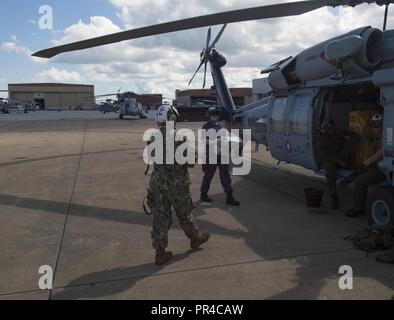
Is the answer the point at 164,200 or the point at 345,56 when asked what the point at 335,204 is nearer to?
the point at 345,56

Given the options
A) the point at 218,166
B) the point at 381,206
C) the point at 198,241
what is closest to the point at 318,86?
the point at 218,166

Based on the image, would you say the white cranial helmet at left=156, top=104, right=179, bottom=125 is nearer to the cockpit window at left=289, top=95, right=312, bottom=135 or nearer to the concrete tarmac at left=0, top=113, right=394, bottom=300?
the concrete tarmac at left=0, top=113, right=394, bottom=300

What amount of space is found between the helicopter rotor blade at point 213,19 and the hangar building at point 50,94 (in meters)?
126

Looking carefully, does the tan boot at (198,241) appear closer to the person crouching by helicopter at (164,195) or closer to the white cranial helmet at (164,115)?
the person crouching by helicopter at (164,195)

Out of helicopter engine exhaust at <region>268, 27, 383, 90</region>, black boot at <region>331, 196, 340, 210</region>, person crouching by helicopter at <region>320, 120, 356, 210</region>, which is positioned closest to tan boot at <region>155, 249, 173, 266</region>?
black boot at <region>331, 196, 340, 210</region>

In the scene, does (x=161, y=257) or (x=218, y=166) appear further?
(x=218, y=166)

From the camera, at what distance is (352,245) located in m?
5.48

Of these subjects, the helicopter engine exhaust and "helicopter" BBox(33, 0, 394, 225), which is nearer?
"helicopter" BBox(33, 0, 394, 225)

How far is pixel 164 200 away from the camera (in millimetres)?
5023

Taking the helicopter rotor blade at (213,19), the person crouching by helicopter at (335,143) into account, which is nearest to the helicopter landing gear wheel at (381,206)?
the person crouching by helicopter at (335,143)

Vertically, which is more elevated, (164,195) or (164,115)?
(164,115)

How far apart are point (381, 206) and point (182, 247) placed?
2.84 m

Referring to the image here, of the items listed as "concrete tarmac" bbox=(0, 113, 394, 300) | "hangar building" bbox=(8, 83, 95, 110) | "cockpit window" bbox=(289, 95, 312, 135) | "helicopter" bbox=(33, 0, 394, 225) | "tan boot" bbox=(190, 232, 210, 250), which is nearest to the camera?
"concrete tarmac" bbox=(0, 113, 394, 300)

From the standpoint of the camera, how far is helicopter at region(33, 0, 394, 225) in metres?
6.00
